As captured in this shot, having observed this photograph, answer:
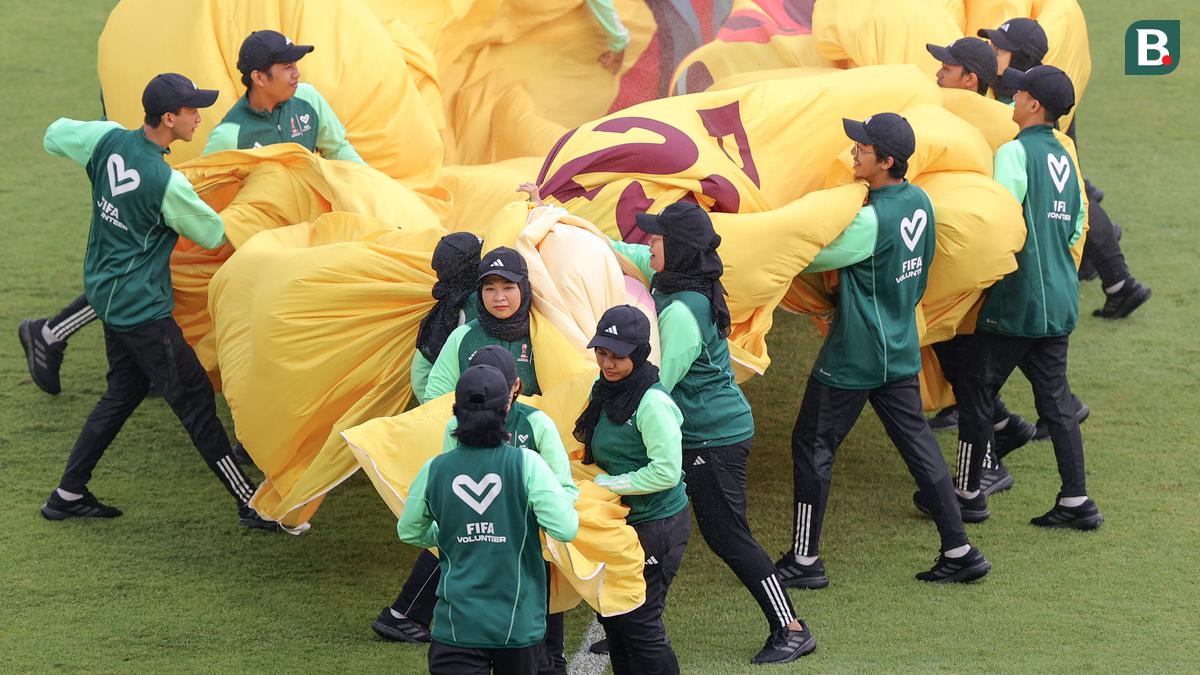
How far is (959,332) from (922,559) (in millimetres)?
943

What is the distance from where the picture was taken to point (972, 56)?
253 inches

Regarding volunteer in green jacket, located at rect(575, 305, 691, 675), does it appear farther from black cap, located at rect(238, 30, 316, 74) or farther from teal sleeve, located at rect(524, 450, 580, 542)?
Answer: black cap, located at rect(238, 30, 316, 74)

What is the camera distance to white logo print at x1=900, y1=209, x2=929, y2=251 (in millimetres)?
5527

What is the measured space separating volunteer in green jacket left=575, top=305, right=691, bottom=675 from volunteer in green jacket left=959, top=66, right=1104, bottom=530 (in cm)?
197

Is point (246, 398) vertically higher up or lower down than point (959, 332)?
higher up

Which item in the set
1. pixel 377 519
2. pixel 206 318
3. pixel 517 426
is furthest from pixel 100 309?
pixel 517 426

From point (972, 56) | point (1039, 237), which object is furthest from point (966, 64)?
point (1039, 237)

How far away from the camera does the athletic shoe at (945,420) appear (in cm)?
729

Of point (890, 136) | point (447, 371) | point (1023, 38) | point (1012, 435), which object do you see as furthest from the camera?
point (1012, 435)

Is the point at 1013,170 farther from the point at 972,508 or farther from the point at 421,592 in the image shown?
the point at 421,592

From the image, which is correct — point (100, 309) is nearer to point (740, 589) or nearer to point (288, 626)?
point (288, 626)

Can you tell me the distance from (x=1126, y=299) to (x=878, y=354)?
10.2 feet

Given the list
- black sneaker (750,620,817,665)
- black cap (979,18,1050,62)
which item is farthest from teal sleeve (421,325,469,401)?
black cap (979,18,1050,62)

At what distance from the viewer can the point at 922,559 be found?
19.5ft
